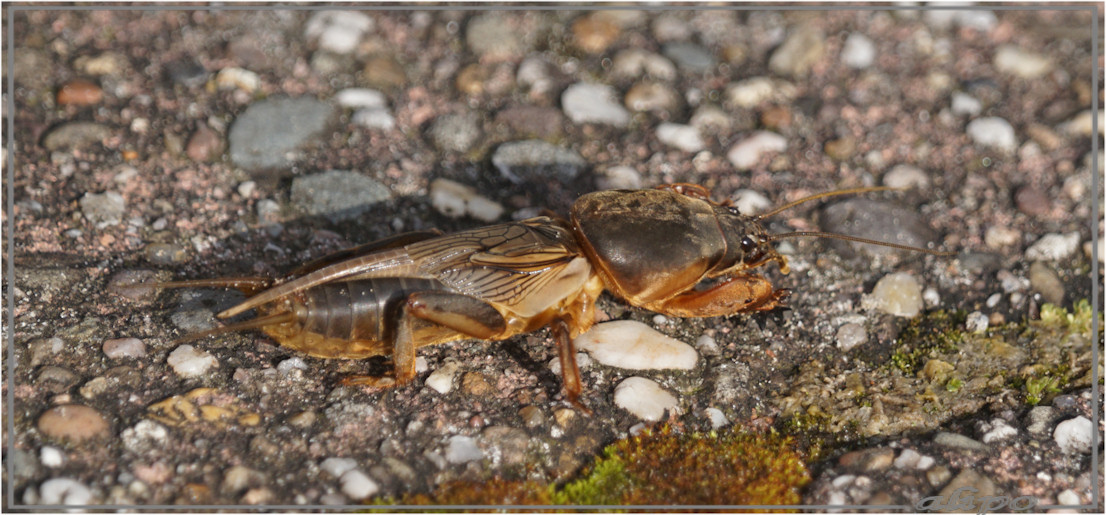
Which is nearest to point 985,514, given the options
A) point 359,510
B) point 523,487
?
point 523,487

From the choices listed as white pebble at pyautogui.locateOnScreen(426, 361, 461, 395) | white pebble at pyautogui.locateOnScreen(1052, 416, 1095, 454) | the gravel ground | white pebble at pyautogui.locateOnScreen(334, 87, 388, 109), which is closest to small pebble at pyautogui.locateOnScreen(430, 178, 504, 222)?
the gravel ground

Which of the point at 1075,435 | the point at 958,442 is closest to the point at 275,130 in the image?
the point at 958,442

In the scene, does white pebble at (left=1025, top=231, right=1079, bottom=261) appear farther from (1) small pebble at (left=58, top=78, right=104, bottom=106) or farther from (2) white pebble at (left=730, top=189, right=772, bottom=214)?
(1) small pebble at (left=58, top=78, right=104, bottom=106)

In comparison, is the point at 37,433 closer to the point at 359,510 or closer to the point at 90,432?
the point at 90,432

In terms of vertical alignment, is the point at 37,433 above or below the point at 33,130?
below

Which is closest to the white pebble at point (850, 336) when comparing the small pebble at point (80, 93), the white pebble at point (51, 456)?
the white pebble at point (51, 456)

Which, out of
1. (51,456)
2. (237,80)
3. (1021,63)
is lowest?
(1021,63)

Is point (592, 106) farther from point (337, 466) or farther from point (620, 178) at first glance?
point (337, 466)
